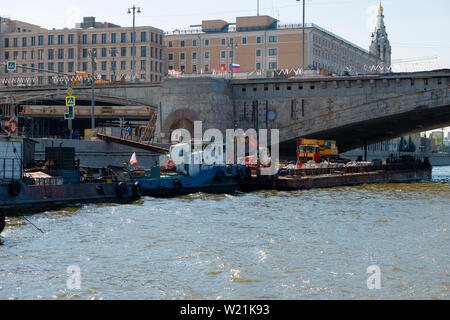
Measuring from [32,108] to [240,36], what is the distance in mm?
55705

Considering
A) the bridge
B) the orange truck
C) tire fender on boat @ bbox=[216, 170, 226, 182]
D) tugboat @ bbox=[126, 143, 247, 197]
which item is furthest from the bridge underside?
tire fender on boat @ bbox=[216, 170, 226, 182]

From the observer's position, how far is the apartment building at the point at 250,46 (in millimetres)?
117312

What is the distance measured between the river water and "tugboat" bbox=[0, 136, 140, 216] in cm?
143

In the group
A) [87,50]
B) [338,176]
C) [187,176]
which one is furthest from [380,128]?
[87,50]

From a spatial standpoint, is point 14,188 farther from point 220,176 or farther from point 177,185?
point 220,176

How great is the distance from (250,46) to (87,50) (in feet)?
103

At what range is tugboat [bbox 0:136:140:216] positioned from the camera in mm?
31969

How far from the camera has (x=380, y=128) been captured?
247 ft

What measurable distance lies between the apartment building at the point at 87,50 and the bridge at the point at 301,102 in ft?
182

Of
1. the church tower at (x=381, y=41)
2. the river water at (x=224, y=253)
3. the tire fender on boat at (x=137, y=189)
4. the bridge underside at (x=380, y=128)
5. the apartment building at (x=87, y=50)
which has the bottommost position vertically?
the river water at (x=224, y=253)

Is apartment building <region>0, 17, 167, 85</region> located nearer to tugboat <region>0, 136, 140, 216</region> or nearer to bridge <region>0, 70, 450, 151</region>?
bridge <region>0, 70, 450, 151</region>

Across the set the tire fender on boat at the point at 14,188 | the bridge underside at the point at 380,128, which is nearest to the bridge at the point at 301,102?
the bridge underside at the point at 380,128

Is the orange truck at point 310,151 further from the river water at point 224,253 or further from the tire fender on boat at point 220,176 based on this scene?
the river water at point 224,253

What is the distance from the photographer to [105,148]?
5438cm
